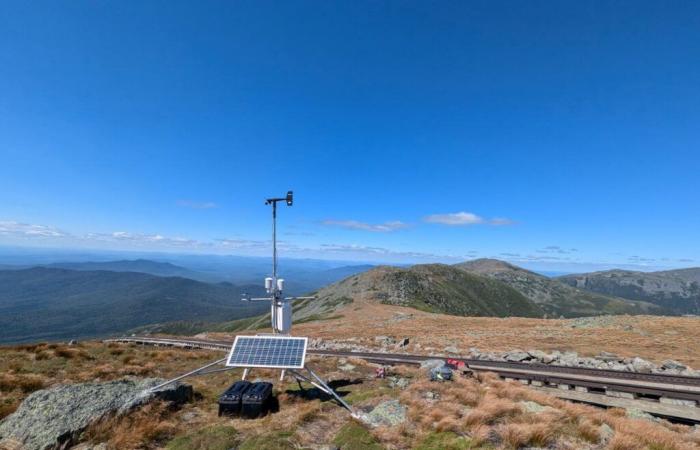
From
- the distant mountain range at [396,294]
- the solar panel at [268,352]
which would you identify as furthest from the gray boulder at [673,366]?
the distant mountain range at [396,294]

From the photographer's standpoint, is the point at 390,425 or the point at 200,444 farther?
the point at 390,425

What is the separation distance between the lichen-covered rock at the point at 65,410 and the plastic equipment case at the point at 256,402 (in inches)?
124

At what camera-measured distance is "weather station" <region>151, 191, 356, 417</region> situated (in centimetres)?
1209

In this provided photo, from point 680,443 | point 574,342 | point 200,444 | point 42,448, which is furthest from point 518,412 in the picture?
point 574,342

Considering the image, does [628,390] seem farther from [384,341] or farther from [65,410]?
[384,341]

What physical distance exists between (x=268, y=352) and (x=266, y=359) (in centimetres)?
38

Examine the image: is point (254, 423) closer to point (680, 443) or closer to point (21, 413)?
point (21, 413)

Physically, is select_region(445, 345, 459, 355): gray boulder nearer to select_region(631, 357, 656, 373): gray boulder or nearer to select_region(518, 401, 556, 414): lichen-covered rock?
select_region(631, 357, 656, 373): gray boulder

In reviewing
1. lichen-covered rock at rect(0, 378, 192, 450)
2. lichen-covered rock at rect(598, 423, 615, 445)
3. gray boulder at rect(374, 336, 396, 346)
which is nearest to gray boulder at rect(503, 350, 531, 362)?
gray boulder at rect(374, 336, 396, 346)

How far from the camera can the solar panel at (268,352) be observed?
14.0 m

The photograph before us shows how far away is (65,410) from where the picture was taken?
416 inches

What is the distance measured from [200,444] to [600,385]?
19197 millimetres

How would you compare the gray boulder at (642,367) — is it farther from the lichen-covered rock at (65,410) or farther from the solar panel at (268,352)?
the lichen-covered rock at (65,410)

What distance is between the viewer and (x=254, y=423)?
36.9ft
